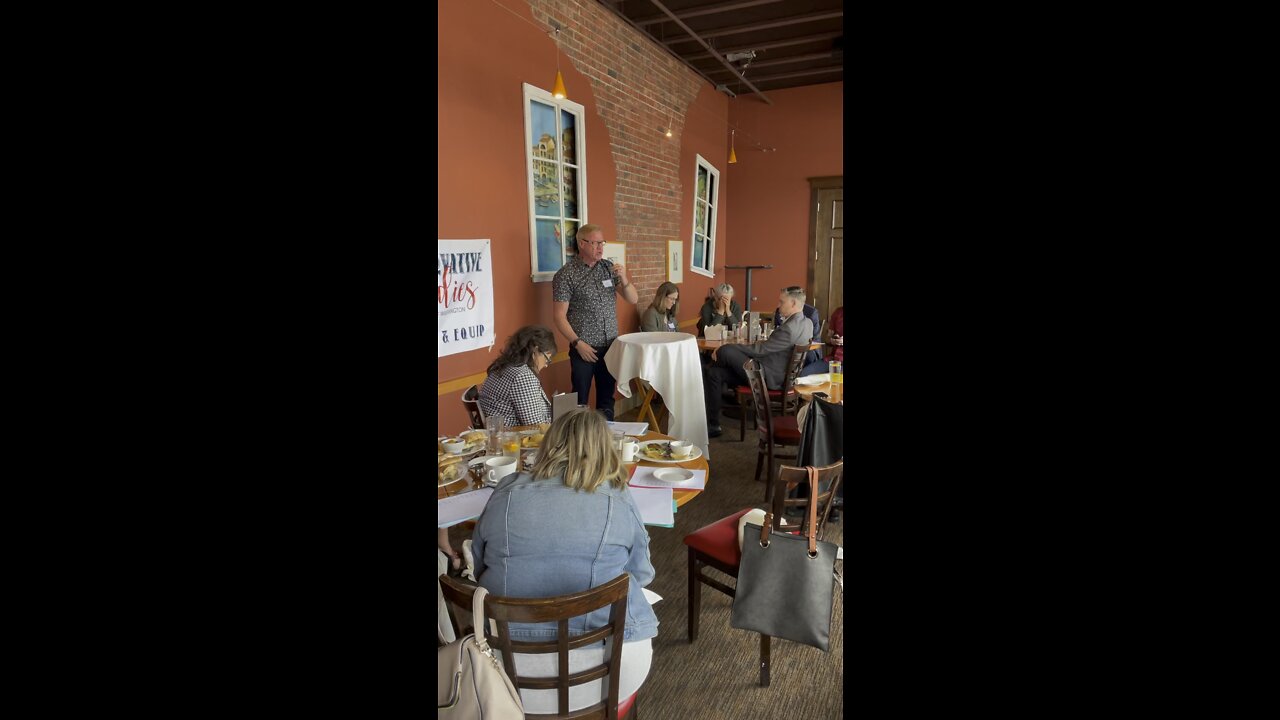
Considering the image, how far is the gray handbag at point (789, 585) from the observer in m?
2.11

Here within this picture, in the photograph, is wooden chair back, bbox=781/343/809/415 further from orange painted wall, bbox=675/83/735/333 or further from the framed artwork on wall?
the framed artwork on wall

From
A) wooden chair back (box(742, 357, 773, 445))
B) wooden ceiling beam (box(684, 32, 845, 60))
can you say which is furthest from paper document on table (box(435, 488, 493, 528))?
wooden ceiling beam (box(684, 32, 845, 60))

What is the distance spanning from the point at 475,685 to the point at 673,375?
3.32 metres

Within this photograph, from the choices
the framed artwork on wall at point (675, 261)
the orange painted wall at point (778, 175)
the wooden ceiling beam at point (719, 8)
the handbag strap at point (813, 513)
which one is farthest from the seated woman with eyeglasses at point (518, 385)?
the orange painted wall at point (778, 175)

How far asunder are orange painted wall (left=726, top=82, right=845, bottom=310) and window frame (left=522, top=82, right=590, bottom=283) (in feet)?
12.5

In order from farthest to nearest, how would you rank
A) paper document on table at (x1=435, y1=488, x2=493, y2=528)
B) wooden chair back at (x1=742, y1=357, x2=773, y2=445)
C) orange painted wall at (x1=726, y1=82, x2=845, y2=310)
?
1. orange painted wall at (x1=726, y1=82, x2=845, y2=310)
2. wooden chair back at (x1=742, y1=357, x2=773, y2=445)
3. paper document on table at (x1=435, y1=488, x2=493, y2=528)

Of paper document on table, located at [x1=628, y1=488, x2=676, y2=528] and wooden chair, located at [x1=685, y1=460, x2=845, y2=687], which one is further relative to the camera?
wooden chair, located at [x1=685, y1=460, x2=845, y2=687]

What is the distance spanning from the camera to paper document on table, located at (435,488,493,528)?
2182mm

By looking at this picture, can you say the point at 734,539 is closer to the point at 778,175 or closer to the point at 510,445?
the point at 510,445

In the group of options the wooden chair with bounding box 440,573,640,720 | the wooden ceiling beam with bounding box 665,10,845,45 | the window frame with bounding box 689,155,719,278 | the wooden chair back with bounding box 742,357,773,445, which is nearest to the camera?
the wooden chair with bounding box 440,573,640,720
